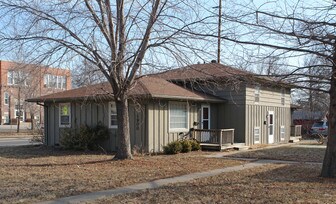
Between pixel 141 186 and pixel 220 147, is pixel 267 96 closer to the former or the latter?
pixel 220 147

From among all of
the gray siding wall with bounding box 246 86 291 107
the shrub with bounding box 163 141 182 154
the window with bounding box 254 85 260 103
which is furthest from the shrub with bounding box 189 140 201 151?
the window with bounding box 254 85 260 103

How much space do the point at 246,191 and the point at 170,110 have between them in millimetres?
11291

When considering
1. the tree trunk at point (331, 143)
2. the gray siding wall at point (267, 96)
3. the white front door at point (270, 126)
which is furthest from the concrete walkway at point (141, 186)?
the white front door at point (270, 126)

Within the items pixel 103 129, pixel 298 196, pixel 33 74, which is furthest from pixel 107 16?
pixel 298 196

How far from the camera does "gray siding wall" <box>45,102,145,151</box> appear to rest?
62.5 ft

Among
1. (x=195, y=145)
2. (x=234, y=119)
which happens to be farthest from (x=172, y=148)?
(x=234, y=119)

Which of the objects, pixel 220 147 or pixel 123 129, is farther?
pixel 220 147

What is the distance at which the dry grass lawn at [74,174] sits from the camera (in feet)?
29.9

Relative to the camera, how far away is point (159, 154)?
1880 centimetres

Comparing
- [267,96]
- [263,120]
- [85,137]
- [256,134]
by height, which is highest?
[267,96]

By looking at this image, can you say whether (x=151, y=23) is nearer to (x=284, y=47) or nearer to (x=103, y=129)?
(x=284, y=47)

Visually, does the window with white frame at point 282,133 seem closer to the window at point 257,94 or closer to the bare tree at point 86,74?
the window at point 257,94

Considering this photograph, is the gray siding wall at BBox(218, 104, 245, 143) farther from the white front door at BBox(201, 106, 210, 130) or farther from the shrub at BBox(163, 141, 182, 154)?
the shrub at BBox(163, 141, 182, 154)

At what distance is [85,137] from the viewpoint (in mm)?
19641
